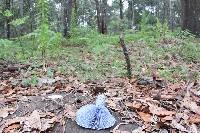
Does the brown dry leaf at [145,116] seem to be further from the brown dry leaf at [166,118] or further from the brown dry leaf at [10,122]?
the brown dry leaf at [10,122]

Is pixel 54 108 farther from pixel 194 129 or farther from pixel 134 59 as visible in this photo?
pixel 134 59

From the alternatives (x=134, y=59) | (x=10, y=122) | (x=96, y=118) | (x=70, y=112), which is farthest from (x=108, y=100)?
(x=134, y=59)

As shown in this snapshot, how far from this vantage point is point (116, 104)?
12.1 feet

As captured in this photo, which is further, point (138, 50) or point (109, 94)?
point (138, 50)

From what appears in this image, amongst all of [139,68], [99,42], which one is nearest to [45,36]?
[139,68]

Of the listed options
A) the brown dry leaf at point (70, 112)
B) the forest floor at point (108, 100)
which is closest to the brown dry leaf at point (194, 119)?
A: the forest floor at point (108, 100)

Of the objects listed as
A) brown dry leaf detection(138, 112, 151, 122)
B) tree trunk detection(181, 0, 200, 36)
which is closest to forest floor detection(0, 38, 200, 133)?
brown dry leaf detection(138, 112, 151, 122)

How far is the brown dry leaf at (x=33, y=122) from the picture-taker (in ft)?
10.7

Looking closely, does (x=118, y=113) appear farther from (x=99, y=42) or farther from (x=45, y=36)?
(x=99, y=42)

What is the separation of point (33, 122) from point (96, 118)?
593 millimetres

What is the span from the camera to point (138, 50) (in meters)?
9.34

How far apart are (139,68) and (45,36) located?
1889mm

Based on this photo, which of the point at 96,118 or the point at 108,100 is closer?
the point at 96,118

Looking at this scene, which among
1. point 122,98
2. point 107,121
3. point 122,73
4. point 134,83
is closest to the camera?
point 107,121
